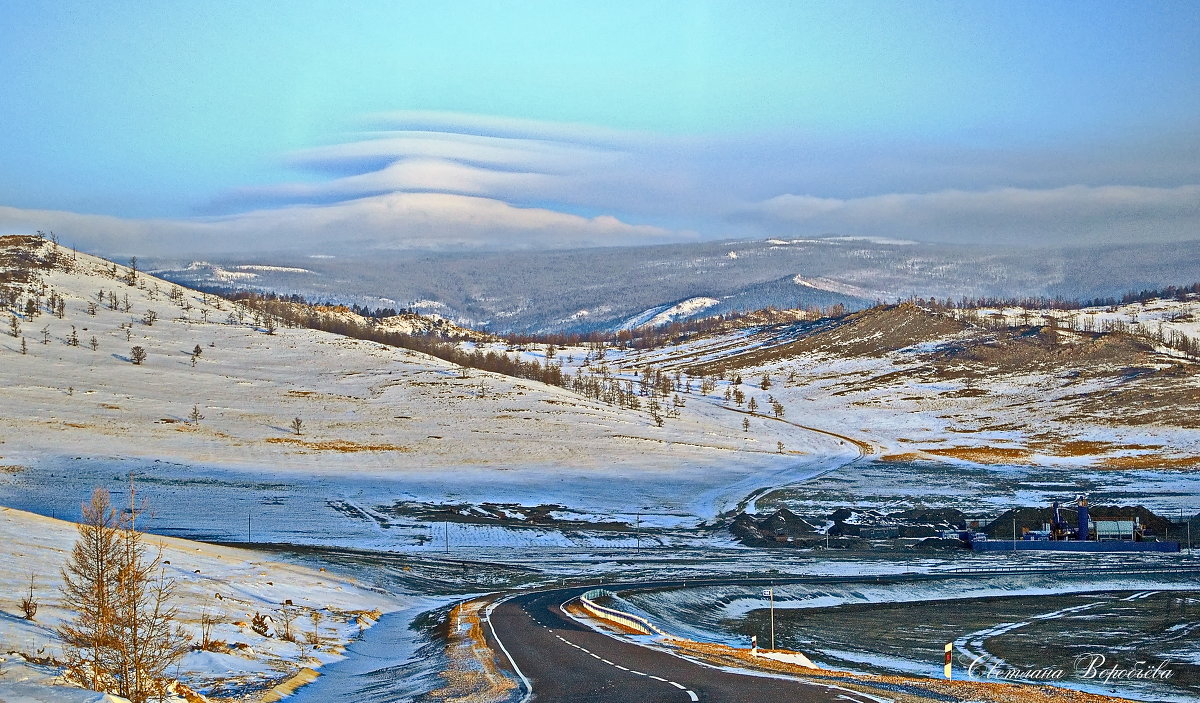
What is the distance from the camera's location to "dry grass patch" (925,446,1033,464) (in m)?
175

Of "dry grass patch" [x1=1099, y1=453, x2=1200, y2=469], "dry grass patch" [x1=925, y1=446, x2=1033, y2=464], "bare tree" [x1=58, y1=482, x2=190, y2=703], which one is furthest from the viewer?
"dry grass patch" [x1=925, y1=446, x2=1033, y2=464]

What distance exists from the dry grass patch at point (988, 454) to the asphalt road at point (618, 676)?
14834 cm

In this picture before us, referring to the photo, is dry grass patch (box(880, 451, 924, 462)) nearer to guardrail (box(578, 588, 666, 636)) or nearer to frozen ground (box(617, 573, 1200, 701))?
frozen ground (box(617, 573, 1200, 701))

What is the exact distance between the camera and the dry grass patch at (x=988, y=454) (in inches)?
6885

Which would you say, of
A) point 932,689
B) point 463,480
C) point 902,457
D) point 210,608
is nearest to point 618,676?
point 932,689

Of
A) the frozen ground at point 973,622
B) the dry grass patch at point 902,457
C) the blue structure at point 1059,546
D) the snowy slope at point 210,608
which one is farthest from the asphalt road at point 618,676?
the dry grass patch at point 902,457

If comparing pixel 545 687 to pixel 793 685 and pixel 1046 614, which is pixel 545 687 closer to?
pixel 793 685

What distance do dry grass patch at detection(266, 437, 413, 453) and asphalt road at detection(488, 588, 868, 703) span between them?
372 feet

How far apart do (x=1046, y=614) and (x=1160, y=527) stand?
2242 inches

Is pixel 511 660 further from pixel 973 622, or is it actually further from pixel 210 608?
pixel 973 622

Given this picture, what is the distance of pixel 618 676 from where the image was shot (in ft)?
90.0

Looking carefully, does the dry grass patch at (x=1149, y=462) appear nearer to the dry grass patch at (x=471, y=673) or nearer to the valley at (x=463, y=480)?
the valley at (x=463, y=480)

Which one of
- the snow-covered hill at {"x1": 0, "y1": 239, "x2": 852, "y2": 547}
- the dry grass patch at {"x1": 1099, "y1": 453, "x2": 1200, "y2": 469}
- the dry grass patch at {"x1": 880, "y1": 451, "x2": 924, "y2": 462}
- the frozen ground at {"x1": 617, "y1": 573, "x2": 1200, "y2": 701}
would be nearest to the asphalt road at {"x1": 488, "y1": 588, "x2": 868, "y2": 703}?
the frozen ground at {"x1": 617, "y1": 573, "x2": 1200, "y2": 701}

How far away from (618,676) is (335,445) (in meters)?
132
